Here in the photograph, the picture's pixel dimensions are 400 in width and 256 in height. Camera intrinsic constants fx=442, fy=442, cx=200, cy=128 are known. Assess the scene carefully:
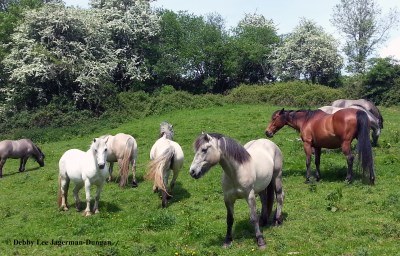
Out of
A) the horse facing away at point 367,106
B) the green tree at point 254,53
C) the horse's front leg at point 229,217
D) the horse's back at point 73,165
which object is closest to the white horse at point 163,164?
the horse's back at point 73,165

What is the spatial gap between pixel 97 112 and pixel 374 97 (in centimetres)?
2320

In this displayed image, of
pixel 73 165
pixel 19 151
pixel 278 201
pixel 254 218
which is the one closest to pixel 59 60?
pixel 19 151

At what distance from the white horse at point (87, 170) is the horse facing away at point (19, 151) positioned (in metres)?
8.90

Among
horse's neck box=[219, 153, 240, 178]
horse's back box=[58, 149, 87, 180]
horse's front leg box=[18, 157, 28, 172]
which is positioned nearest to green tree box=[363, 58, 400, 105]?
horse's front leg box=[18, 157, 28, 172]

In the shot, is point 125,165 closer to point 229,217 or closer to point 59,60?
point 229,217

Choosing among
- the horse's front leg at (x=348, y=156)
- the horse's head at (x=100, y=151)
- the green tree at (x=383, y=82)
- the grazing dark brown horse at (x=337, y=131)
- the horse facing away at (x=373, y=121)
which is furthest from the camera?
the green tree at (x=383, y=82)

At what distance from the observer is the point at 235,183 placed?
8.45 m

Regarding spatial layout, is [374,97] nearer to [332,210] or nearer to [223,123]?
[223,123]

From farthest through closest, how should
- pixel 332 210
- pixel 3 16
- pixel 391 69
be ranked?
pixel 3 16
pixel 391 69
pixel 332 210

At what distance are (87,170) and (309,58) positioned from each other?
38092mm

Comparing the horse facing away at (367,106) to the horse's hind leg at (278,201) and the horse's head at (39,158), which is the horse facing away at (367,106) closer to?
the horse's hind leg at (278,201)

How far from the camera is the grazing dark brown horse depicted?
40.1 feet

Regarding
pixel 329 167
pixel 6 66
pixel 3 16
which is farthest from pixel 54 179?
pixel 3 16

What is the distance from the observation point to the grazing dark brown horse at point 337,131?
12227 millimetres
